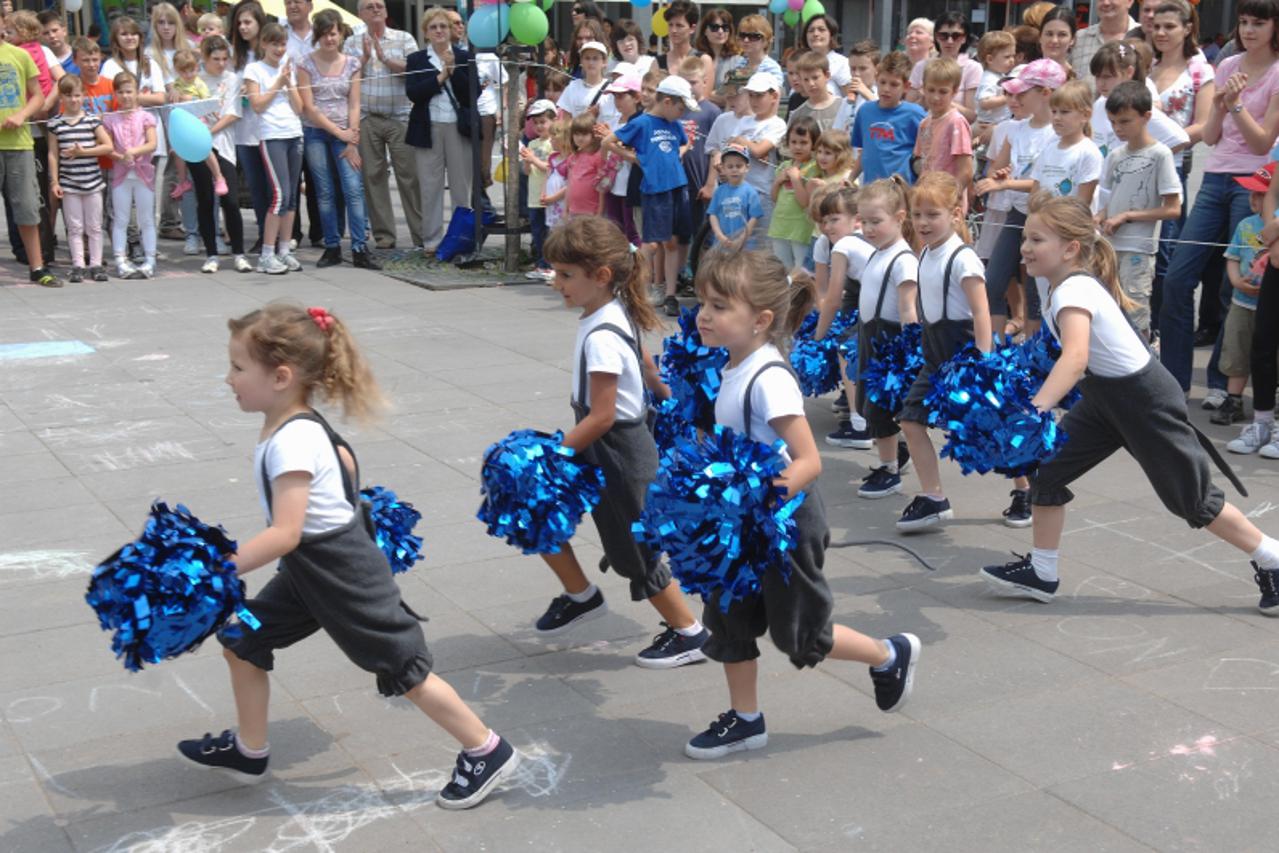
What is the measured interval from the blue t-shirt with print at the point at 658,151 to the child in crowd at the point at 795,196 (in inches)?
54.6

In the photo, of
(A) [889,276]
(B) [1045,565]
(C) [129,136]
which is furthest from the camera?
(C) [129,136]

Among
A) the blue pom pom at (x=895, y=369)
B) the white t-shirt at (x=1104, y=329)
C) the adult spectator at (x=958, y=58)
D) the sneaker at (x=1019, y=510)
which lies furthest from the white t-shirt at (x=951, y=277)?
the adult spectator at (x=958, y=58)

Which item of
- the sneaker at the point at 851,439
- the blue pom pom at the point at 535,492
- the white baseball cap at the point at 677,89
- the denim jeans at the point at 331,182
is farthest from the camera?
the denim jeans at the point at 331,182

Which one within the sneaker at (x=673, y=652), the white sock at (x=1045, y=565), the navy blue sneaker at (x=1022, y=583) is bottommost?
the sneaker at (x=673, y=652)

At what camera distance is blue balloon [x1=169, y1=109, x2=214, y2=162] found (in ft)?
40.2

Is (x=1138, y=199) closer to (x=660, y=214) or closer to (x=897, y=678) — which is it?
(x=660, y=214)

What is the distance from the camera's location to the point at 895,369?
22.5 feet

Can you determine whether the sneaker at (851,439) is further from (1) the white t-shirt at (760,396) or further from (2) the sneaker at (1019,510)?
(1) the white t-shirt at (760,396)

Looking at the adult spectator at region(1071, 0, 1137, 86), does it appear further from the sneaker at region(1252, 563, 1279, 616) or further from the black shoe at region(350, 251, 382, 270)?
the black shoe at region(350, 251, 382, 270)

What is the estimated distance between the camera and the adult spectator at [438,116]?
43.1ft

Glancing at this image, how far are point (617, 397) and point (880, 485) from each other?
2502 millimetres

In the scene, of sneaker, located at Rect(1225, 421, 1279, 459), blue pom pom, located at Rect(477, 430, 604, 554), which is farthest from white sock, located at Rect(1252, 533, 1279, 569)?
blue pom pom, located at Rect(477, 430, 604, 554)

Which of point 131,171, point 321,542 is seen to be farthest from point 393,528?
point 131,171

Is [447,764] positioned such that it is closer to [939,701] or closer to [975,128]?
[939,701]
